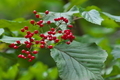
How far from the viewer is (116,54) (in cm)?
104

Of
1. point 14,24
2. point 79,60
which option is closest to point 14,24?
point 14,24

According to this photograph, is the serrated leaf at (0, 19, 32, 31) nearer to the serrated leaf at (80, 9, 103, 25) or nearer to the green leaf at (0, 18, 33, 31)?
the green leaf at (0, 18, 33, 31)

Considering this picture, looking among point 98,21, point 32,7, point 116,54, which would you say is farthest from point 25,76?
point 98,21

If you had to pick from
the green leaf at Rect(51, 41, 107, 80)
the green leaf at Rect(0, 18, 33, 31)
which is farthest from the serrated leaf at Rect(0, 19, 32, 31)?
the green leaf at Rect(51, 41, 107, 80)

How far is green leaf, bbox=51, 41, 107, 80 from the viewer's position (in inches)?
34.5

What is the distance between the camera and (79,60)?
Result: 92 centimetres

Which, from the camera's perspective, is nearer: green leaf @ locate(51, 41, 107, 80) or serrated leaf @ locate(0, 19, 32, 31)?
green leaf @ locate(51, 41, 107, 80)

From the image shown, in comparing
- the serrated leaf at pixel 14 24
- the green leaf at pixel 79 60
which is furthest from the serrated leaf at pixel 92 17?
the serrated leaf at pixel 14 24

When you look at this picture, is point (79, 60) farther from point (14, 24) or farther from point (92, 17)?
point (14, 24)

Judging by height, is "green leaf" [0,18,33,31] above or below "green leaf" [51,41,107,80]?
above

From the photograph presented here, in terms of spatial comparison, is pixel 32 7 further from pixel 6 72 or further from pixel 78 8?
pixel 78 8

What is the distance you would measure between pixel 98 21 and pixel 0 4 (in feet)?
4.75

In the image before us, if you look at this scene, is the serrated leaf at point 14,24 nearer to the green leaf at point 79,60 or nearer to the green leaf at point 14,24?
the green leaf at point 14,24

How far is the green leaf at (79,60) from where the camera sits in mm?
877
